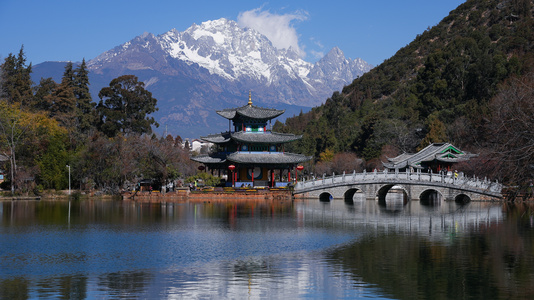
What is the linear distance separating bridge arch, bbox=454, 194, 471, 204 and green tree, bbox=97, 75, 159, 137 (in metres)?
48.3

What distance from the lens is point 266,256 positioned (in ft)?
80.2

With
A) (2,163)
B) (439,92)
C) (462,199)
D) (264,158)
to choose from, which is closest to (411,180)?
(462,199)

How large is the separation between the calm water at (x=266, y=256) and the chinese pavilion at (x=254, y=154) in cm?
2287

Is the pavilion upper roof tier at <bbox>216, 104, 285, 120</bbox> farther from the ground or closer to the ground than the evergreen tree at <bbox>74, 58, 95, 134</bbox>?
closer to the ground

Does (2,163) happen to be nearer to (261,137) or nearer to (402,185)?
(261,137)

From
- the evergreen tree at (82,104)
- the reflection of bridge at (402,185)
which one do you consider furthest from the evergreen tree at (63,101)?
the reflection of bridge at (402,185)

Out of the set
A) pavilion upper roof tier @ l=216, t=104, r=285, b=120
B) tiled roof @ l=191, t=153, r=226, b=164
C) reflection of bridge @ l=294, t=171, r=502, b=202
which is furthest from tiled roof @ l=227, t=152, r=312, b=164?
pavilion upper roof tier @ l=216, t=104, r=285, b=120

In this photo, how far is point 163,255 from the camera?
80.5 feet

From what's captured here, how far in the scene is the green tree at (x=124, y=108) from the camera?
292 feet

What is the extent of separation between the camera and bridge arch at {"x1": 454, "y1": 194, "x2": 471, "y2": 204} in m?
55.8

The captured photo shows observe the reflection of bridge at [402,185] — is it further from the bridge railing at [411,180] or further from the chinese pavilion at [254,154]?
the chinese pavilion at [254,154]

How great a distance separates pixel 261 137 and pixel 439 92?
1497 inches

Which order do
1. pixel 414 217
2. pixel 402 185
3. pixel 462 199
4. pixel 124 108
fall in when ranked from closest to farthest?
pixel 414 217 < pixel 462 199 < pixel 402 185 < pixel 124 108

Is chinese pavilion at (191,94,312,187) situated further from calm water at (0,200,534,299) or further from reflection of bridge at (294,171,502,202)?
calm water at (0,200,534,299)
